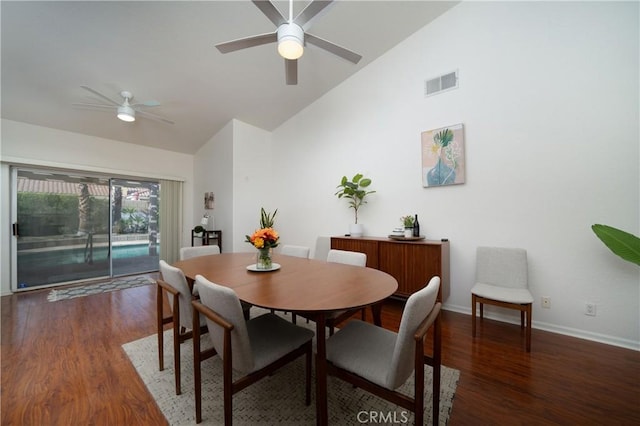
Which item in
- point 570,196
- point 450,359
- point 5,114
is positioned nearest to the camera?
point 450,359

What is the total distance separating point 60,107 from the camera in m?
3.55

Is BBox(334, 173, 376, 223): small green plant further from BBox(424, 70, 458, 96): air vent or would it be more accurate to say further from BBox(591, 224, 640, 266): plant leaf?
BBox(591, 224, 640, 266): plant leaf

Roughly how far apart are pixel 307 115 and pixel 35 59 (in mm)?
3586

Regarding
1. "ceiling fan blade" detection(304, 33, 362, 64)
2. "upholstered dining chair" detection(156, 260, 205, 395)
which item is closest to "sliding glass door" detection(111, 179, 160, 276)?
"upholstered dining chair" detection(156, 260, 205, 395)

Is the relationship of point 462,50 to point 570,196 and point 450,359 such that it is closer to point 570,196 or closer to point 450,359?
point 570,196

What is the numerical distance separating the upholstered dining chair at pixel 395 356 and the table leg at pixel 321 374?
72 millimetres

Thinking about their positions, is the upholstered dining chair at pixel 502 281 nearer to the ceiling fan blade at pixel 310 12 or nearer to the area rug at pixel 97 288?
the ceiling fan blade at pixel 310 12

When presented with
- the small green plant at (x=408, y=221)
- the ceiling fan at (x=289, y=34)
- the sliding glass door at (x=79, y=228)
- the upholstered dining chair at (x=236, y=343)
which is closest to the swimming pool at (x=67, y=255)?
the sliding glass door at (x=79, y=228)

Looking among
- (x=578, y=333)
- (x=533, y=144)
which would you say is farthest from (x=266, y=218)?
(x=578, y=333)

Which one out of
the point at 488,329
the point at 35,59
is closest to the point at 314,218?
the point at 488,329

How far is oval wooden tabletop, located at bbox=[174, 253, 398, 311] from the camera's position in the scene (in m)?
1.22

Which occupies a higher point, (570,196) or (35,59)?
(35,59)

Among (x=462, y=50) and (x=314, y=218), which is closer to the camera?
(x=462, y=50)

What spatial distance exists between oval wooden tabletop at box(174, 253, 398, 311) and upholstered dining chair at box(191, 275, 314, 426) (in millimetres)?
143
